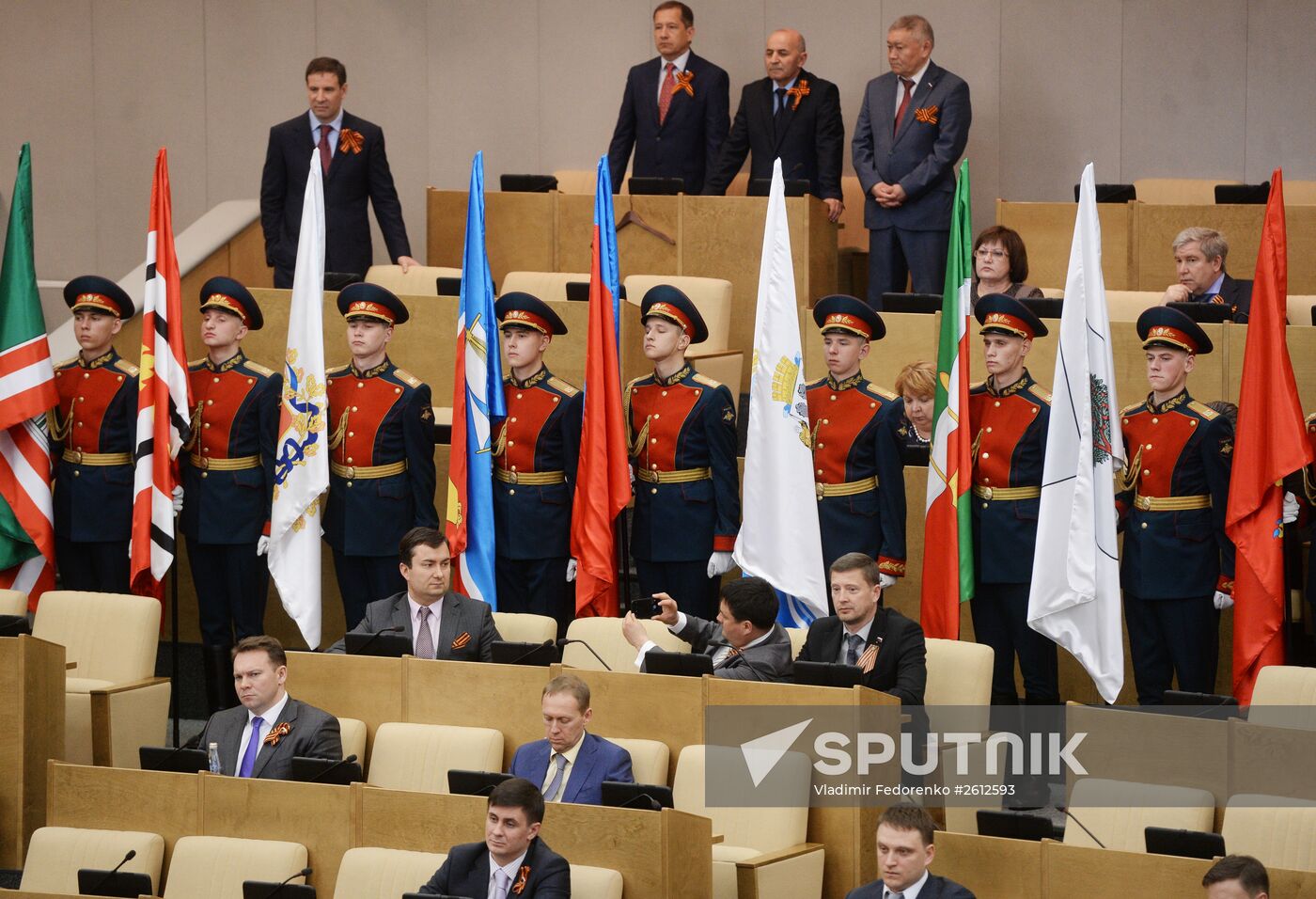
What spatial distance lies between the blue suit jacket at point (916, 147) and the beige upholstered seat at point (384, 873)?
458 centimetres

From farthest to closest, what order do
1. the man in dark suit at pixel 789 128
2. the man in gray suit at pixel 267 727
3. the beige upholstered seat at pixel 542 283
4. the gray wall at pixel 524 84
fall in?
the gray wall at pixel 524 84 < the man in dark suit at pixel 789 128 < the beige upholstered seat at pixel 542 283 < the man in gray suit at pixel 267 727

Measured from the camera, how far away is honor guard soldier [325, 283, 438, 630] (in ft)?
21.8

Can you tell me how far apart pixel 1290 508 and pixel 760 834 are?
207cm

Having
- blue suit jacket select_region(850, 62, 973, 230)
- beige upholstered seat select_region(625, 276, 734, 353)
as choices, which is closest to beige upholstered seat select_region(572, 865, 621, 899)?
beige upholstered seat select_region(625, 276, 734, 353)

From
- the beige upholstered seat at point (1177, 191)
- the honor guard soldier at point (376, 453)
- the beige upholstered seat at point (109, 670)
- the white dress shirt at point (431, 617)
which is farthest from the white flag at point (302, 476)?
the beige upholstered seat at point (1177, 191)

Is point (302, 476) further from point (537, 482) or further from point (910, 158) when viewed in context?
point (910, 158)

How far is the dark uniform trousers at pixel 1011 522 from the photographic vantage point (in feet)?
20.3

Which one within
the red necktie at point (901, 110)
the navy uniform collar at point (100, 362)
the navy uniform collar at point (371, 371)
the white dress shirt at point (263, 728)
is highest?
the red necktie at point (901, 110)

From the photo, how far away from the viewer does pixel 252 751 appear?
5426 mm

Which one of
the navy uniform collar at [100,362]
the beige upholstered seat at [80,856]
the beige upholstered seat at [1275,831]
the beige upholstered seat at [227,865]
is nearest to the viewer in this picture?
the beige upholstered seat at [1275,831]

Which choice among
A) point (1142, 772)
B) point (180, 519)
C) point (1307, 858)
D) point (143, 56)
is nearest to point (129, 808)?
→ point (180, 519)

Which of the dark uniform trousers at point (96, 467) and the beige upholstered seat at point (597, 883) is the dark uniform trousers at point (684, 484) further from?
the beige upholstered seat at point (597, 883)

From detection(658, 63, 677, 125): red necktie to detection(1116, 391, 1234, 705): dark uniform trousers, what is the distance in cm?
371

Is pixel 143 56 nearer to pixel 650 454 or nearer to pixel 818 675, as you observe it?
pixel 650 454
